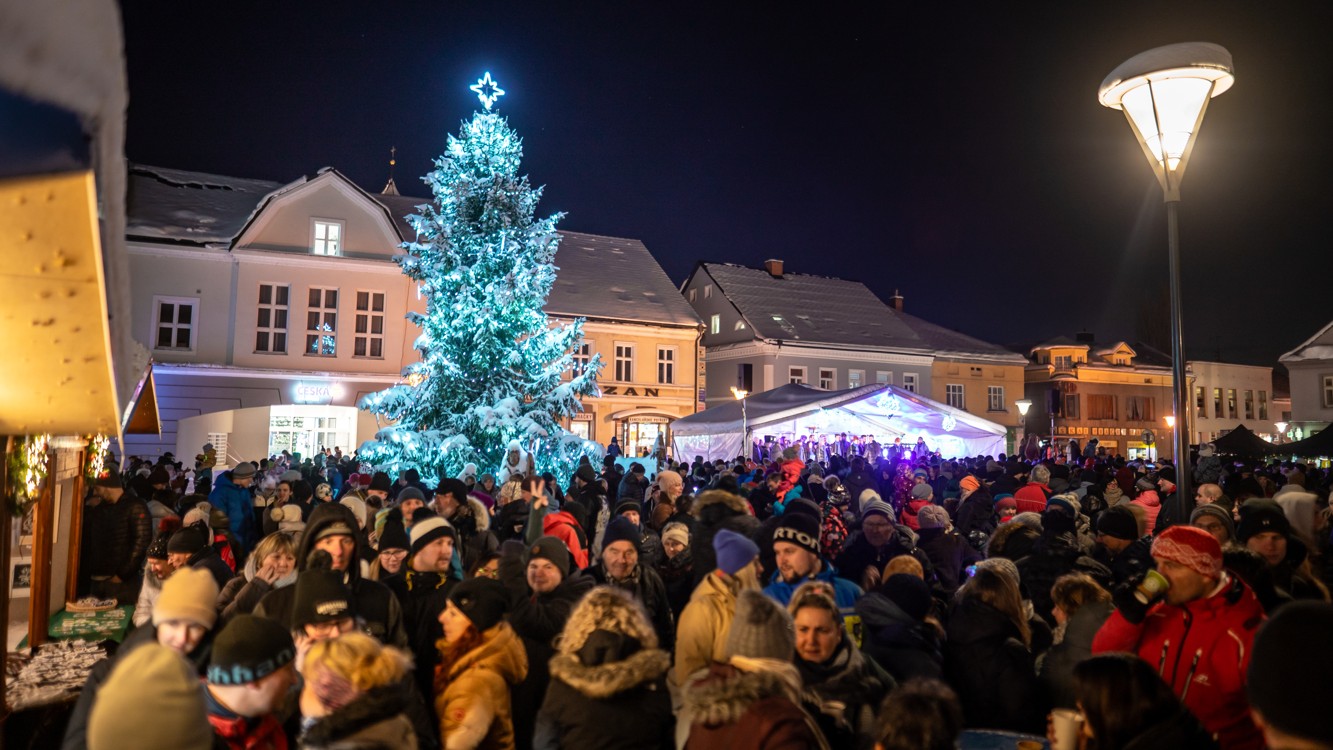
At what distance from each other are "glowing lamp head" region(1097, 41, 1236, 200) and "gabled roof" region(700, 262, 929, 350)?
3548 cm

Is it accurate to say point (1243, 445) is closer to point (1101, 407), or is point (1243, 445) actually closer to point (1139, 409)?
point (1101, 407)

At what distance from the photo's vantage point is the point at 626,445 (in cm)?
3656

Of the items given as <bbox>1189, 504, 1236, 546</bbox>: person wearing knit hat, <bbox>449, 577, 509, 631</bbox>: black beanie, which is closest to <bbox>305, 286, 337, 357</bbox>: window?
<bbox>449, 577, 509, 631</bbox>: black beanie

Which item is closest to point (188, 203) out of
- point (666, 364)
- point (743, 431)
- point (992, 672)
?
point (666, 364)

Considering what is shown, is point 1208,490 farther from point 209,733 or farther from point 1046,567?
point 209,733

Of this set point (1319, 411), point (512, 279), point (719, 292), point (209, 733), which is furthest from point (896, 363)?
point (209, 733)

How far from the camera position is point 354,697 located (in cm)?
260

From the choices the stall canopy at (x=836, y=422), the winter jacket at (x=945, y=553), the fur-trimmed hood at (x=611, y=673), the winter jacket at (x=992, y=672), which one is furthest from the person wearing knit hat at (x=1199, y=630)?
the stall canopy at (x=836, y=422)

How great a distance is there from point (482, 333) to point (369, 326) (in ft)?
35.3

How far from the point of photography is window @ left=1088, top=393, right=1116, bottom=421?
54.1 m

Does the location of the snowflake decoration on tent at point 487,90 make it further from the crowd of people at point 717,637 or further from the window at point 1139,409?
the window at point 1139,409

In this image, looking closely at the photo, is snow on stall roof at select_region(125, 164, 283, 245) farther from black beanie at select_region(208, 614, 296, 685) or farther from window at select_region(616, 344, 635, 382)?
black beanie at select_region(208, 614, 296, 685)

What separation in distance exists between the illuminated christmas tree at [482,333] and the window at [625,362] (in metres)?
17.1

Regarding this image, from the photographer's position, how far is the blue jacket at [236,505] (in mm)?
9297
